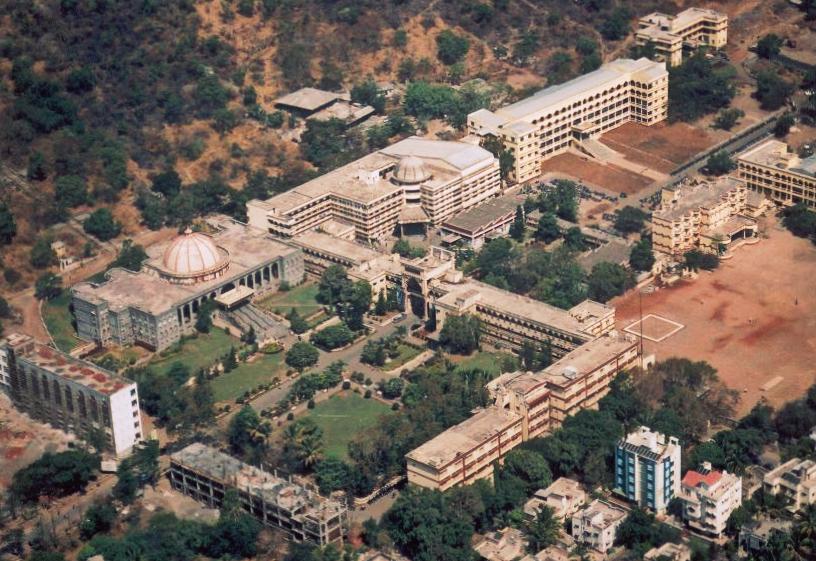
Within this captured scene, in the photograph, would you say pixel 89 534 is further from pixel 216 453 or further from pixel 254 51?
pixel 254 51

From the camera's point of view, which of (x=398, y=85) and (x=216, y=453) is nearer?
(x=216, y=453)

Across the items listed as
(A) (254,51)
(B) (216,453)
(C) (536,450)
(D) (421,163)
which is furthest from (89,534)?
(A) (254,51)

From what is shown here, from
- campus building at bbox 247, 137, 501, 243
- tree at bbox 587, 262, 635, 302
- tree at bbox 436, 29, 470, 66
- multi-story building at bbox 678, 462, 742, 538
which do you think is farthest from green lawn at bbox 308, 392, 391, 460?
tree at bbox 436, 29, 470, 66

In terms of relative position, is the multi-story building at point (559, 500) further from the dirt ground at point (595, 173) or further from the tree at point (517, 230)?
the dirt ground at point (595, 173)

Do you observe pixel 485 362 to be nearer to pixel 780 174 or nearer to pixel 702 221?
pixel 702 221

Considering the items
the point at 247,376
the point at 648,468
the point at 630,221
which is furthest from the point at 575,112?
the point at 648,468

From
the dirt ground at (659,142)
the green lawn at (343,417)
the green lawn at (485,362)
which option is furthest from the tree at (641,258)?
the green lawn at (343,417)
